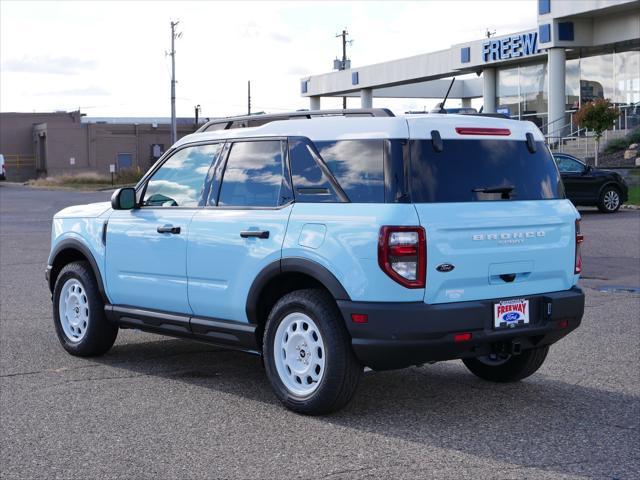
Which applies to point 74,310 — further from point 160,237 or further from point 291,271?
point 291,271

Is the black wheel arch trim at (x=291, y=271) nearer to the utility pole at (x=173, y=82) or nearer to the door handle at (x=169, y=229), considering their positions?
the door handle at (x=169, y=229)

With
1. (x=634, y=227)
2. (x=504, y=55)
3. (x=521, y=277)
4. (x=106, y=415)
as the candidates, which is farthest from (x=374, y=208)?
(x=504, y=55)

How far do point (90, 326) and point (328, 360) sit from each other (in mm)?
2960

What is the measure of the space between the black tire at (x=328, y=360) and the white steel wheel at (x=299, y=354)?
48 millimetres

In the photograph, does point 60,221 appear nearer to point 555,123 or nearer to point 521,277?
point 521,277

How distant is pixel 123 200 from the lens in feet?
27.4

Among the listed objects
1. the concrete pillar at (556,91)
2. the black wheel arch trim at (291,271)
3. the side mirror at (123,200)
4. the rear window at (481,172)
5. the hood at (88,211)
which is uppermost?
the concrete pillar at (556,91)

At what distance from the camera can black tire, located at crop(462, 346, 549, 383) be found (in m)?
7.71

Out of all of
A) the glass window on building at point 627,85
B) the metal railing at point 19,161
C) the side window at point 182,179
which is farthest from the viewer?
the metal railing at point 19,161

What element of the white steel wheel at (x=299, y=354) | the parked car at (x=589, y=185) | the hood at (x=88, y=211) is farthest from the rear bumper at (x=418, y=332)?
the parked car at (x=589, y=185)

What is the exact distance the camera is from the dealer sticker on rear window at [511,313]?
6.70 meters

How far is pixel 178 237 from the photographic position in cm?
787

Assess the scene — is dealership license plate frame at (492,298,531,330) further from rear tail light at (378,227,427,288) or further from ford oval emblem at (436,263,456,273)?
rear tail light at (378,227,427,288)

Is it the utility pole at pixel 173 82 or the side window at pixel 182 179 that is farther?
the utility pole at pixel 173 82
